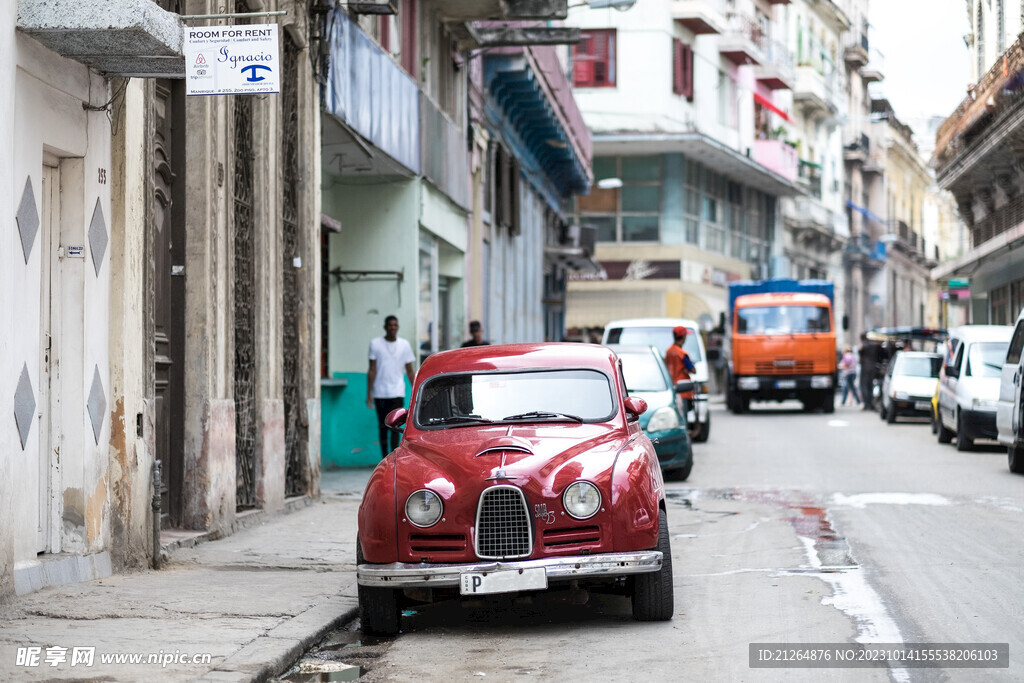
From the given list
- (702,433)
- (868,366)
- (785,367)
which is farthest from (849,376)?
(702,433)

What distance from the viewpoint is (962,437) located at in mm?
21234

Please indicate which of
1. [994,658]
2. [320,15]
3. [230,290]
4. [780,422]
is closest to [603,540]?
[994,658]

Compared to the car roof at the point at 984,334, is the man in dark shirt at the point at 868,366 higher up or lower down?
lower down

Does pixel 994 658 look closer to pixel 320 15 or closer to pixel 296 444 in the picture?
pixel 296 444

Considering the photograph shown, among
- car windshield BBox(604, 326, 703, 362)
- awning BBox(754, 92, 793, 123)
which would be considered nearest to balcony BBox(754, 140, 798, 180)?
awning BBox(754, 92, 793, 123)

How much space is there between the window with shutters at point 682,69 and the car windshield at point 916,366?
2119cm

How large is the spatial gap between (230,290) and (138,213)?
2.17 m

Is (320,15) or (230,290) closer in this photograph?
(230,290)

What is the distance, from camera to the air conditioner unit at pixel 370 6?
16.1 meters

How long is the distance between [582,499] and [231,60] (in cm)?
373

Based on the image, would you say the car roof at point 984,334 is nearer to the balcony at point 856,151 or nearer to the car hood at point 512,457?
the car hood at point 512,457

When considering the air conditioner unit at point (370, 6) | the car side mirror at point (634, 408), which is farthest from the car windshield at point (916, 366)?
the car side mirror at point (634, 408)

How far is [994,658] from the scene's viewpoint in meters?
6.85

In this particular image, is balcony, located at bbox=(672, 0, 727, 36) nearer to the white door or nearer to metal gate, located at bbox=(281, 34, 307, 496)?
metal gate, located at bbox=(281, 34, 307, 496)
